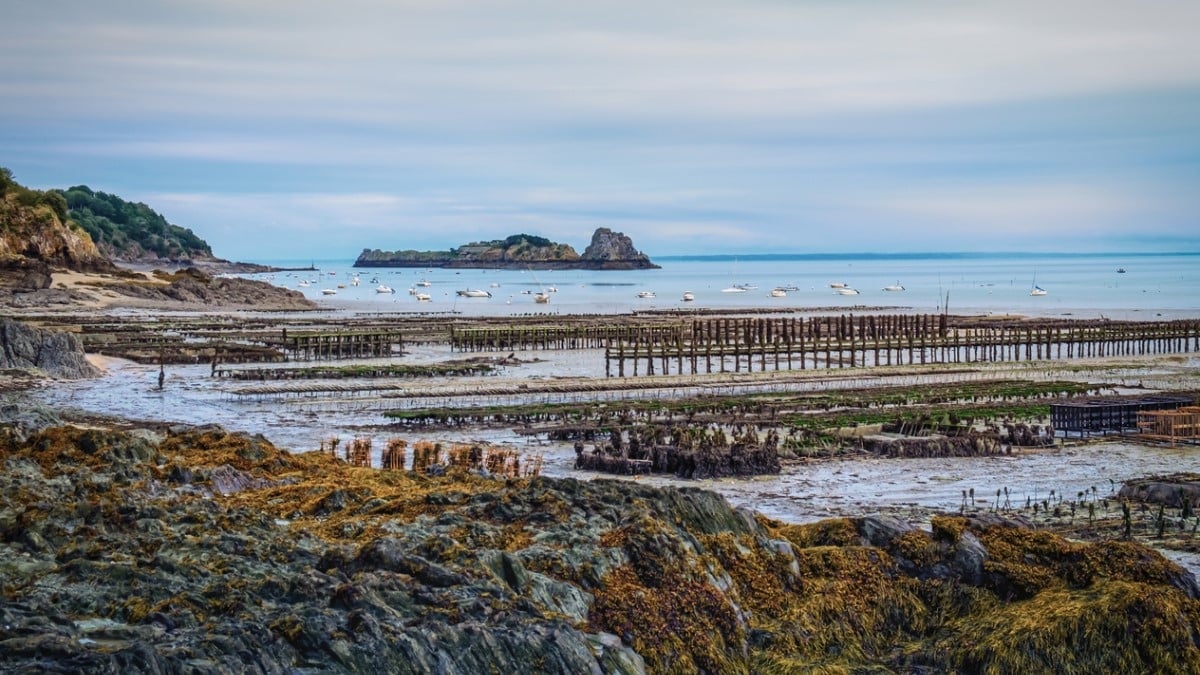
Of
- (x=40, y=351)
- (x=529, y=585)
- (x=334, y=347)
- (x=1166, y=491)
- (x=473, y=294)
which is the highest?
(x=473, y=294)

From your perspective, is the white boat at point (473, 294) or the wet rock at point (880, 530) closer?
the wet rock at point (880, 530)

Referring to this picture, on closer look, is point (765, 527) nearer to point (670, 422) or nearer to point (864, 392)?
point (670, 422)

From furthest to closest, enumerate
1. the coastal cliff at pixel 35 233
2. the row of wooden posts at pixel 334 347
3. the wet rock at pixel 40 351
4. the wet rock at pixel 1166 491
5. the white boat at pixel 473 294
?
1. the white boat at pixel 473 294
2. the coastal cliff at pixel 35 233
3. the row of wooden posts at pixel 334 347
4. the wet rock at pixel 40 351
5. the wet rock at pixel 1166 491

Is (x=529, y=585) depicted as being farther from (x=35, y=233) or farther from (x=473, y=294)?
(x=473, y=294)

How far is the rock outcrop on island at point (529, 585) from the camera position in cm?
1263

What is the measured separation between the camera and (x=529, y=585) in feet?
47.8

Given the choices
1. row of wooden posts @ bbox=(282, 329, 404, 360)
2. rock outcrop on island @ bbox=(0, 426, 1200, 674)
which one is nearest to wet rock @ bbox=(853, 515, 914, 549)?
rock outcrop on island @ bbox=(0, 426, 1200, 674)

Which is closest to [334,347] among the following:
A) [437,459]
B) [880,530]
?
[437,459]

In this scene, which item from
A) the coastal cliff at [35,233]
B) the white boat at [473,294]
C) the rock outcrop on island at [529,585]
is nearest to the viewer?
the rock outcrop on island at [529,585]

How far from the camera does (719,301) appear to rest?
14738cm

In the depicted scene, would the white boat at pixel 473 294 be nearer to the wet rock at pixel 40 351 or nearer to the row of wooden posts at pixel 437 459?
the wet rock at pixel 40 351

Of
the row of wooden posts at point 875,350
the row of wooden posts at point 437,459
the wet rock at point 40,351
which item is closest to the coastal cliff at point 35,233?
the wet rock at point 40,351

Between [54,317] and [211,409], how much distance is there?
44.3 m

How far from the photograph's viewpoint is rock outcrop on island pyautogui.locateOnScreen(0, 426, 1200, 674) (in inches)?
497
